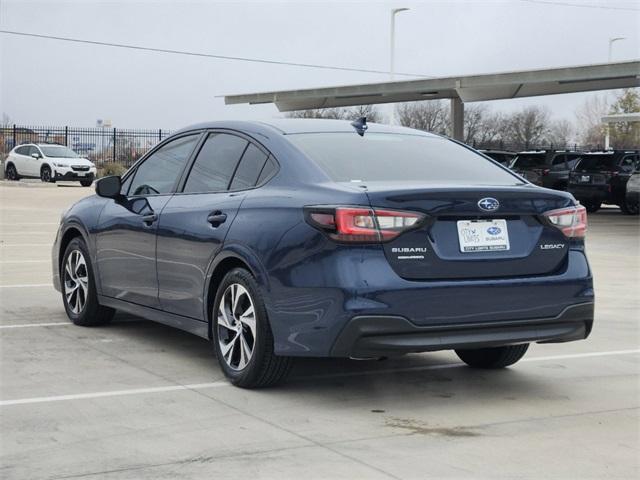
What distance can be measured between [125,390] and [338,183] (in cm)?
174

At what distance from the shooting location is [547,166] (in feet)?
104

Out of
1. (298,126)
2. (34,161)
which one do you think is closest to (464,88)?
(34,161)

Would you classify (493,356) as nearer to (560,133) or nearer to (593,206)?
(593,206)

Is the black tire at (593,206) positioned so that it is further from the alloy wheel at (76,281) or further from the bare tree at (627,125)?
the bare tree at (627,125)

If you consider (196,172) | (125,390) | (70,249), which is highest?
(196,172)

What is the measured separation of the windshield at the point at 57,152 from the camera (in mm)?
41094

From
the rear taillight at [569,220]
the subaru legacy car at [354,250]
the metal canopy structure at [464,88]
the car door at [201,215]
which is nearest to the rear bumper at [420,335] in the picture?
the subaru legacy car at [354,250]

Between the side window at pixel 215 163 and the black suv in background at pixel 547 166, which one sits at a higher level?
the side window at pixel 215 163

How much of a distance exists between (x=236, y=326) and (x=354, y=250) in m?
1.09

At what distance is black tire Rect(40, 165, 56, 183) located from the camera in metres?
40.7

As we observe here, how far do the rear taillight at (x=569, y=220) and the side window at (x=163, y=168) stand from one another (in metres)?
2.60

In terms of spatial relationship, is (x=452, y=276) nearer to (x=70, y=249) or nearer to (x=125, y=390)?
(x=125, y=390)

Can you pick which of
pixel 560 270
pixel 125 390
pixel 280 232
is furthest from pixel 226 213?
pixel 560 270

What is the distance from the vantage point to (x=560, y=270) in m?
6.08
